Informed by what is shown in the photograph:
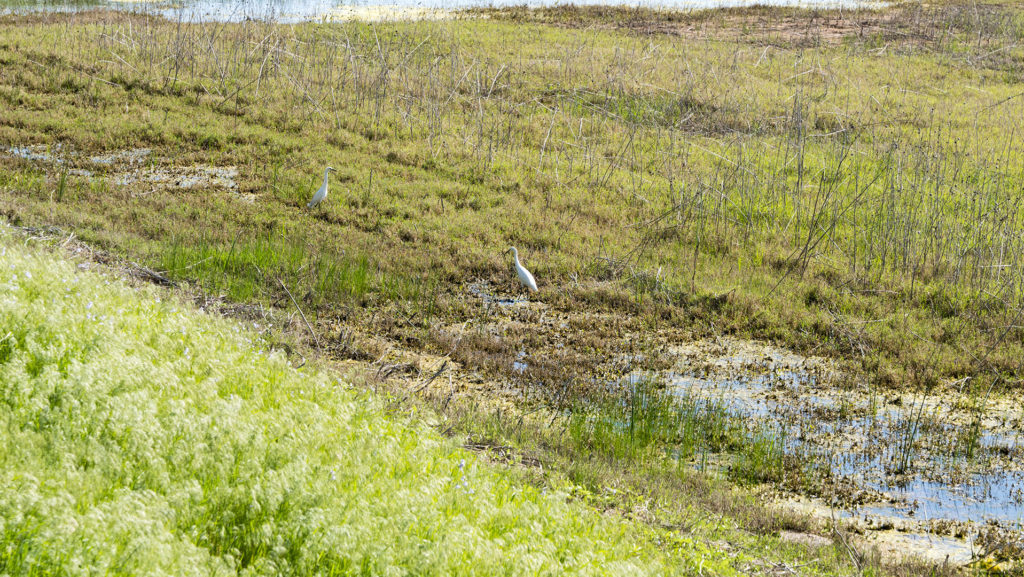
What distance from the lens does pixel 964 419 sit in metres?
10.2

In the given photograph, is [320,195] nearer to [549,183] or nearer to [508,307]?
[508,307]

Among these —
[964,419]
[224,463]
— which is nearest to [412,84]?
[964,419]

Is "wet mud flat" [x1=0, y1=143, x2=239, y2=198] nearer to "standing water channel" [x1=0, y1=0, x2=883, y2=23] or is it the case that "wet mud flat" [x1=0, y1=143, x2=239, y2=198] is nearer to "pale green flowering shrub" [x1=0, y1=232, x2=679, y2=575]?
"pale green flowering shrub" [x1=0, y1=232, x2=679, y2=575]

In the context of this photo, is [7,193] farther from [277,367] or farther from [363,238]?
[277,367]

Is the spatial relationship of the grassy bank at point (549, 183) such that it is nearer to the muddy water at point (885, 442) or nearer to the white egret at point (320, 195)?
the white egret at point (320, 195)

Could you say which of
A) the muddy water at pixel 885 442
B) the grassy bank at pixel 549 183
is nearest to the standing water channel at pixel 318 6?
the grassy bank at pixel 549 183

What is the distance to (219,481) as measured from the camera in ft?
15.7

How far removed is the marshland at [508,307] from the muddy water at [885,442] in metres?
0.05

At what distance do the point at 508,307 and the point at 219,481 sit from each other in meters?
8.46

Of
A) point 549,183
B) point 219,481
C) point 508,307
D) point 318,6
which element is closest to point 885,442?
point 508,307

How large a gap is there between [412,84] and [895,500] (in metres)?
18.1

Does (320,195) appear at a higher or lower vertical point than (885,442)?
higher

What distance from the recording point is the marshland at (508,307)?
196 inches

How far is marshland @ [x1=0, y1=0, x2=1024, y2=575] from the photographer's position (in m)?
4.99
